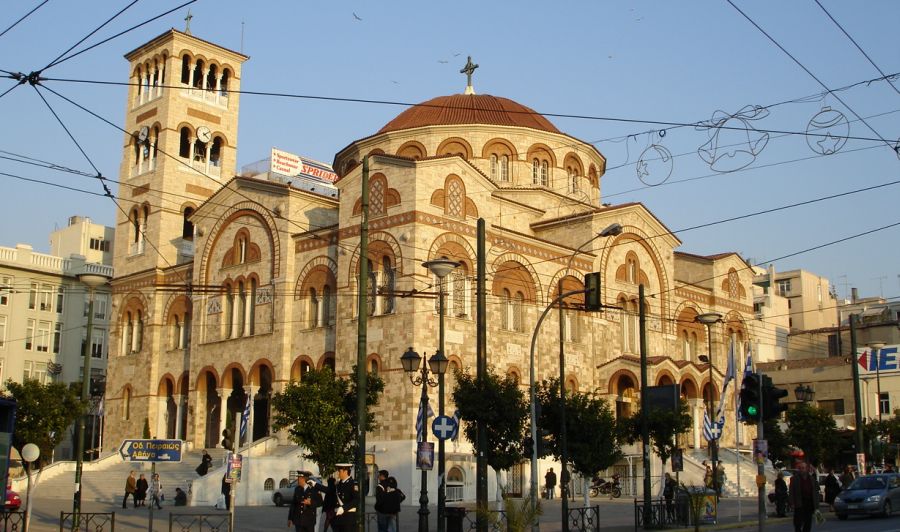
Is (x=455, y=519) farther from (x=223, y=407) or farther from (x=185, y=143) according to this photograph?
(x=185, y=143)

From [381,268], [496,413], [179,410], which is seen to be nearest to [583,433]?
[496,413]

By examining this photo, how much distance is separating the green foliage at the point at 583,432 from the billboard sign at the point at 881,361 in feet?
112

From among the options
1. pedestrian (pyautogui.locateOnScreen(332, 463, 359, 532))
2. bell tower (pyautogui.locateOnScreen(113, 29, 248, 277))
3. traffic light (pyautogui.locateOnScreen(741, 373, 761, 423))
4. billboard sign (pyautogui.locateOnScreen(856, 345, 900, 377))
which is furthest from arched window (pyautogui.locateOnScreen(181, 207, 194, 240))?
traffic light (pyautogui.locateOnScreen(741, 373, 761, 423))

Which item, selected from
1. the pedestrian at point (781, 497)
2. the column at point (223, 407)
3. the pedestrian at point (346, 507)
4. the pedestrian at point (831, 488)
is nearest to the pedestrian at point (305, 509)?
the pedestrian at point (346, 507)

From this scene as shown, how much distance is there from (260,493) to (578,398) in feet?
46.1

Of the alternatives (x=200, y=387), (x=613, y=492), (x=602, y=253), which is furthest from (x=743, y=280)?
(x=200, y=387)

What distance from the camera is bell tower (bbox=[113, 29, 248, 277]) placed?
47.4 meters

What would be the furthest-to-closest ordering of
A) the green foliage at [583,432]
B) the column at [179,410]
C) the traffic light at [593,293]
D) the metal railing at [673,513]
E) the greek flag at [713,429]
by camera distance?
the column at [179,410] → the greek flag at [713,429] → the green foliage at [583,432] → the metal railing at [673,513] → the traffic light at [593,293]

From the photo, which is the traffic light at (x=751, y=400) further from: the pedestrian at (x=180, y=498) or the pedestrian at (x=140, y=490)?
the pedestrian at (x=140, y=490)

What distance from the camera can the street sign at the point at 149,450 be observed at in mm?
18969

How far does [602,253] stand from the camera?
42.9 m

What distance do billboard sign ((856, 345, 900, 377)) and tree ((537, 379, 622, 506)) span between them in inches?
1349

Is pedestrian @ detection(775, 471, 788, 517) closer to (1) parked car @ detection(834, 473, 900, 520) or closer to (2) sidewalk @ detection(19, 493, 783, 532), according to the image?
(2) sidewalk @ detection(19, 493, 783, 532)

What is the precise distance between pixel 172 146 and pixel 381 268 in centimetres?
1645
